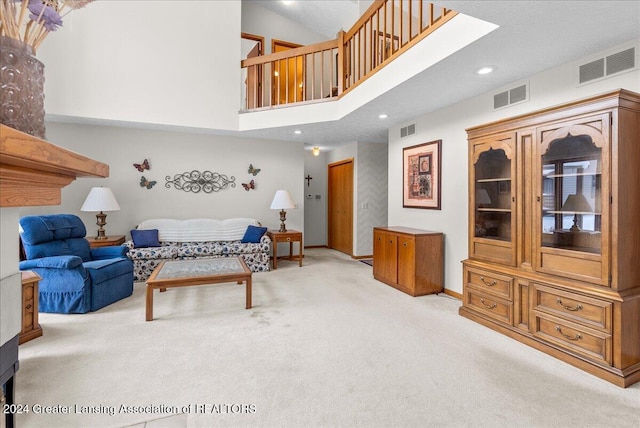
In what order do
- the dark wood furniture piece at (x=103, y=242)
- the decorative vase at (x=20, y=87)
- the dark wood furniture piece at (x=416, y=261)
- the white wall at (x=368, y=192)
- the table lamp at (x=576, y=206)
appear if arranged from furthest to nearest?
the white wall at (x=368, y=192) → the dark wood furniture piece at (x=103, y=242) → the dark wood furniture piece at (x=416, y=261) → the table lamp at (x=576, y=206) → the decorative vase at (x=20, y=87)

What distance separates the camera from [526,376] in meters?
2.18

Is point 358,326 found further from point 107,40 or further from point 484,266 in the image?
point 107,40

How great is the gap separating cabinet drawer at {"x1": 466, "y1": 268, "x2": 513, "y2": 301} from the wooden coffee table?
7.61 ft

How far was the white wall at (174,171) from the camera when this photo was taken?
201 inches

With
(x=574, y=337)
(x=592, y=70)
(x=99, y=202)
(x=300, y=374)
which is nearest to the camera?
(x=300, y=374)

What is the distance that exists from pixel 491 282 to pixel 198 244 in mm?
4283

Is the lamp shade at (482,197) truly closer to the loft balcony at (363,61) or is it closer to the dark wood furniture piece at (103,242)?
the loft balcony at (363,61)

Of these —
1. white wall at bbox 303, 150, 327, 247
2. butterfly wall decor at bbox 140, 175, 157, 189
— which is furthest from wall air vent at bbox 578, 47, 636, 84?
butterfly wall decor at bbox 140, 175, 157, 189

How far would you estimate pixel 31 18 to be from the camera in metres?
0.60

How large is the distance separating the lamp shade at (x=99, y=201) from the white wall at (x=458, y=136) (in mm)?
4369

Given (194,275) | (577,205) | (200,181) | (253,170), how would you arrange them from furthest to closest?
(253,170), (200,181), (194,275), (577,205)

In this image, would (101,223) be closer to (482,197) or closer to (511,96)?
(482,197)

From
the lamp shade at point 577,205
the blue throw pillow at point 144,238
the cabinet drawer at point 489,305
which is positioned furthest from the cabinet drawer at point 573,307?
the blue throw pillow at point 144,238

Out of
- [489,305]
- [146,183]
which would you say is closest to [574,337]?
[489,305]
